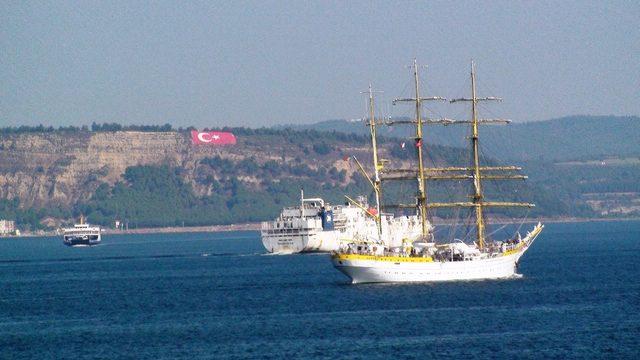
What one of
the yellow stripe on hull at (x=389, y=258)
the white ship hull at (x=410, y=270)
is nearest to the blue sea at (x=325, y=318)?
the white ship hull at (x=410, y=270)

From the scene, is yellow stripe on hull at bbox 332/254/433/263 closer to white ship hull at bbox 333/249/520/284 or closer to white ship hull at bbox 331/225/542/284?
white ship hull at bbox 331/225/542/284

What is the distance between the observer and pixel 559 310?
343 feet

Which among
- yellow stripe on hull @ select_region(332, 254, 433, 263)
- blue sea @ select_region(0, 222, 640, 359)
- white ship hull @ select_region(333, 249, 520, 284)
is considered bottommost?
blue sea @ select_region(0, 222, 640, 359)

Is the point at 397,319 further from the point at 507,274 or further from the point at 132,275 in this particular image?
the point at 132,275

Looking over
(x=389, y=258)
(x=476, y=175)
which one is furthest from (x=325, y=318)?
(x=476, y=175)

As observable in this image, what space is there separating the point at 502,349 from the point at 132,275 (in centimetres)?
9557

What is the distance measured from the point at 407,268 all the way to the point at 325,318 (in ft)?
86.8

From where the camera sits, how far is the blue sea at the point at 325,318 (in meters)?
86.9

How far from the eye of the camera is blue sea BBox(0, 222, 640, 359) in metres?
86.9

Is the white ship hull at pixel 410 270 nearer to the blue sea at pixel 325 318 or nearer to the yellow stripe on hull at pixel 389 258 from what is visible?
the yellow stripe on hull at pixel 389 258

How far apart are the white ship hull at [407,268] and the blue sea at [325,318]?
125cm

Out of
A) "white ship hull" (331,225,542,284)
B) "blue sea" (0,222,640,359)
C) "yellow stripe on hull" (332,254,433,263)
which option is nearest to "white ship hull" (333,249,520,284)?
"white ship hull" (331,225,542,284)

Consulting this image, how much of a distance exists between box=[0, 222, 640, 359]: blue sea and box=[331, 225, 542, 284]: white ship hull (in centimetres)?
125

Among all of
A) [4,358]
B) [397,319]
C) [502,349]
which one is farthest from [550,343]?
[4,358]
